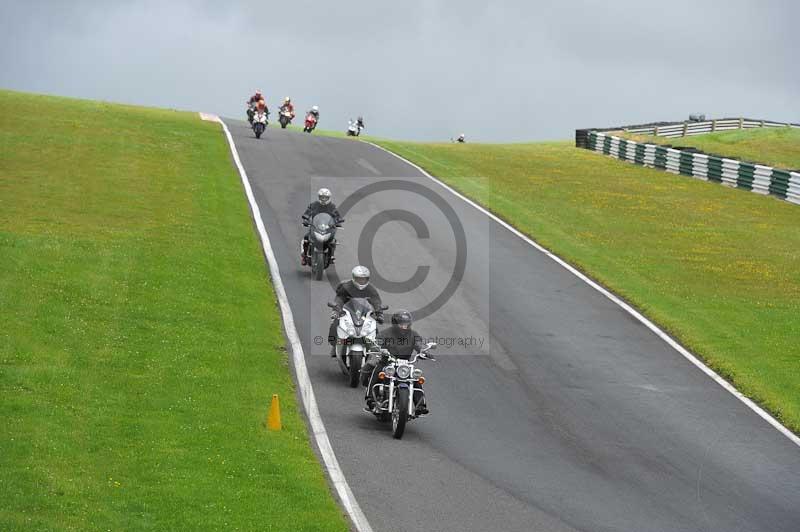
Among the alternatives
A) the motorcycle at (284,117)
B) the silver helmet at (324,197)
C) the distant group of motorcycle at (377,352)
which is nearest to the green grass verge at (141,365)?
the distant group of motorcycle at (377,352)

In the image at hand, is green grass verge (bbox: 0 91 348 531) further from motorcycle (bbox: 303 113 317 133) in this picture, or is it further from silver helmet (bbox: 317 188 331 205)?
→ motorcycle (bbox: 303 113 317 133)

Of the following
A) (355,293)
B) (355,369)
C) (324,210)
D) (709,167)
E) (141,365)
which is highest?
(324,210)

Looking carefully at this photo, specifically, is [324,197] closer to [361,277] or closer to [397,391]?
[361,277]

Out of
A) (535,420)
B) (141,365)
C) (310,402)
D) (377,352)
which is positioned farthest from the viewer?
(377,352)

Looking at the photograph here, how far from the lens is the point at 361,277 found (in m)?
19.5

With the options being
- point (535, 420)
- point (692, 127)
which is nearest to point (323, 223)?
point (535, 420)

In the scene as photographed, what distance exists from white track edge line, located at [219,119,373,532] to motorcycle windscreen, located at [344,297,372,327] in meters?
1.31

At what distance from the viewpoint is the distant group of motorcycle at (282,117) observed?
155 ft

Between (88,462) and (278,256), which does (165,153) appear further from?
(88,462)

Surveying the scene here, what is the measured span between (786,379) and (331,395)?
903cm

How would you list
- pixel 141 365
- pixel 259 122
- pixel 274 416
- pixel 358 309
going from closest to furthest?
pixel 274 416 < pixel 141 365 < pixel 358 309 < pixel 259 122

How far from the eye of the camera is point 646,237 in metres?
35.9

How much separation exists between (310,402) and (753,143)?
174 ft

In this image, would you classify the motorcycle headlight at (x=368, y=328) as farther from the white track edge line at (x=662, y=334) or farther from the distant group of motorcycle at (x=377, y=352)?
the white track edge line at (x=662, y=334)
